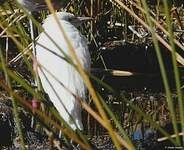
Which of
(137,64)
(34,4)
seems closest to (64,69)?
(34,4)

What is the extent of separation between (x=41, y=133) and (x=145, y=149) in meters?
0.58

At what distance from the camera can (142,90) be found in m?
4.04

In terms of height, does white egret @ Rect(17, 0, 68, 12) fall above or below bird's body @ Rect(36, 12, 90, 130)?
above

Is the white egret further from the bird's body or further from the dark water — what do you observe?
the dark water

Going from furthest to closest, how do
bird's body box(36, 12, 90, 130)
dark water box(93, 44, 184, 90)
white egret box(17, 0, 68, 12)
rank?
dark water box(93, 44, 184, 90)
white egret box(17, 0, 68, 12)
bird's body box(36, 12, 90, 130)

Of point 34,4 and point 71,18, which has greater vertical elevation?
point 34,4

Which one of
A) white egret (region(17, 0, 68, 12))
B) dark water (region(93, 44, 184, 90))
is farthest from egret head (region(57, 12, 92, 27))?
dark water (region(93, 44, 184, 90))

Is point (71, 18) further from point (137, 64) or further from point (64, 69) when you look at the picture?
point (64, 69)

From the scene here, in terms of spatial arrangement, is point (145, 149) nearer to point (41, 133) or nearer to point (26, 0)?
point (41, 133)

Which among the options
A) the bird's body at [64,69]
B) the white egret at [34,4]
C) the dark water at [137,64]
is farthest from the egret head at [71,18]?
A: the dark water at [137,64]

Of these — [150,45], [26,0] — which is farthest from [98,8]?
[26,0]

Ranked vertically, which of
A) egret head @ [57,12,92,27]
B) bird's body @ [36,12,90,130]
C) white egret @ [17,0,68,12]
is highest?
white egret @ [17,0,68,12]

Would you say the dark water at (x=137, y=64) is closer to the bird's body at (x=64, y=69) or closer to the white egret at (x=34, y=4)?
the bird's body at (x=64, y=69)

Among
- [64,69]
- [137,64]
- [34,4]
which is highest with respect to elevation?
[34,4]
